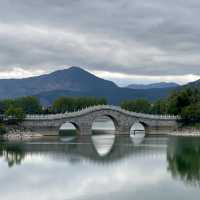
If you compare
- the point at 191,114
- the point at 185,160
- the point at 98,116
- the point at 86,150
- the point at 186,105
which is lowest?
the point at 185,160

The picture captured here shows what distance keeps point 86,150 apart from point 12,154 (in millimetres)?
7440

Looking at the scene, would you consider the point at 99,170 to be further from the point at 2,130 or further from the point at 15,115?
the point at 15,115

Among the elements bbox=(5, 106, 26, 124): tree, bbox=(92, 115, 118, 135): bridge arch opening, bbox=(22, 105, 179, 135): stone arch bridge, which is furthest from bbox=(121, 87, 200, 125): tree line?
bbox=(5, 106, 26, 124): tree

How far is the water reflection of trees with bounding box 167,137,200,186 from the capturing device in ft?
111

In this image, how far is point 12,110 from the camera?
Answer: 6097 cm

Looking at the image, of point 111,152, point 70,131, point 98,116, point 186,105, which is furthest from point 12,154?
point 70,131

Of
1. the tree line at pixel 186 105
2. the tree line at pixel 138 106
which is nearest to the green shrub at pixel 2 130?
the tree line at pixel 138 106

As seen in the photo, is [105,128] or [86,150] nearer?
[86,150]

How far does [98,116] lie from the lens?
227 ft

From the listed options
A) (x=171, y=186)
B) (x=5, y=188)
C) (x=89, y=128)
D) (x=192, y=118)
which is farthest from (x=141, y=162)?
(x=192, y=118)

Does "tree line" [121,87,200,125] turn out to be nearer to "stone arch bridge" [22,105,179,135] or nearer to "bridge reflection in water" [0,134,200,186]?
"stone arch bridge" [22,105,179,135]

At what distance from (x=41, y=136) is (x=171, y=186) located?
32.8 m

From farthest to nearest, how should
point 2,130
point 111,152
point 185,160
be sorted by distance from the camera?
point 2,130 → point 111,152 → point 185,160

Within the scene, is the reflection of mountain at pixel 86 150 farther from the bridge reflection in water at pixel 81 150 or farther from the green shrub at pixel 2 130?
the green shrub at pixel 2 130
